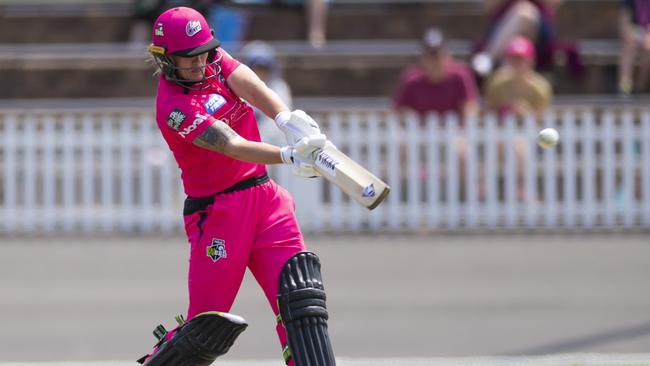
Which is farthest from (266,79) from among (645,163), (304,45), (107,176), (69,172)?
(645,163)

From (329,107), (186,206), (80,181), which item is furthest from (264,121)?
(186,206)

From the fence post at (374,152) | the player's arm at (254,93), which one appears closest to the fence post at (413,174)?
the fence post at (374,152)

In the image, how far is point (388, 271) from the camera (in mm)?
10836

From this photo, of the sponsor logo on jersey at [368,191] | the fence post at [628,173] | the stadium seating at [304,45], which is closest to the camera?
the sponsor logo on jersey at [368,191]

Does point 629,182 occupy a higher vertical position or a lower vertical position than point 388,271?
higher

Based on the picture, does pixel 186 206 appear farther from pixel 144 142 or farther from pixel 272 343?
pixel 144 142

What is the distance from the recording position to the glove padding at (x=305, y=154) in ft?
17.8

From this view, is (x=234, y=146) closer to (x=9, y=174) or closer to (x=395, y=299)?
(x=395, y=299)

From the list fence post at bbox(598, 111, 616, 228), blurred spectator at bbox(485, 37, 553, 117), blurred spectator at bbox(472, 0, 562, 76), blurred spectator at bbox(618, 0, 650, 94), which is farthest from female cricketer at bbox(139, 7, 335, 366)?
blurred spectator at bbox(618, 0, 650, 94)

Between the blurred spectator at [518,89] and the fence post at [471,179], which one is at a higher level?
the blurred spectator at [518,89]

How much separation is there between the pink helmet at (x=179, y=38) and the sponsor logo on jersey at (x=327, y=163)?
2.46 feet

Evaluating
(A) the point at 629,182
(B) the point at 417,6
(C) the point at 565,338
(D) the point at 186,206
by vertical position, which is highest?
(B) the point at 417,6

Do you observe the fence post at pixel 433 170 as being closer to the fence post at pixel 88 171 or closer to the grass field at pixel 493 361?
the fence post at pixel 88 171

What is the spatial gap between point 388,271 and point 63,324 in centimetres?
312
